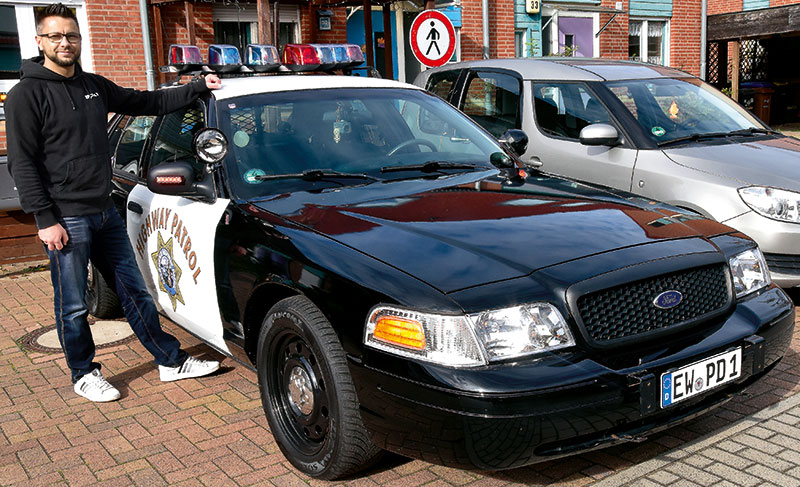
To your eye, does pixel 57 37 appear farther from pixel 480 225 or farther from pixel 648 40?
pixel 648 40

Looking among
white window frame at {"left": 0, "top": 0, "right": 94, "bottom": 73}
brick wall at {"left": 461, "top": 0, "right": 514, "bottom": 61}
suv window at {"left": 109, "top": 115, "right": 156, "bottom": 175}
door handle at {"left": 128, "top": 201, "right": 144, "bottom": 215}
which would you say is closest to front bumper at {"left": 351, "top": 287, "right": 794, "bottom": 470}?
door handle at {"left": 128, "top": 201, "right": 144, "bottom": 215}

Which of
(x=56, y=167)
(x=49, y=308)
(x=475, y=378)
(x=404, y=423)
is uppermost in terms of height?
(x=56, y=167)

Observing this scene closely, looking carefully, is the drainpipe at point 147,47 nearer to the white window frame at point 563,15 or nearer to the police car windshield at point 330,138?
the police car windshield at point 330,138

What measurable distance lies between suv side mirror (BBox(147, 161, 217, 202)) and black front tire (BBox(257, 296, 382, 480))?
0.87m

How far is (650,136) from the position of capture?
20.7 ft

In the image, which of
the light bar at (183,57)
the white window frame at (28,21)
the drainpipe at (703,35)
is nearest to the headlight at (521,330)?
the light bar at (183,57)

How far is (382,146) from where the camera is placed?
14.6 ft

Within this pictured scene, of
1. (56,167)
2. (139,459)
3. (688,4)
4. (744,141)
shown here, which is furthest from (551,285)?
(688,4)

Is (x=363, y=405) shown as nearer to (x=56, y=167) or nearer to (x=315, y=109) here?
(x=315, y=109)

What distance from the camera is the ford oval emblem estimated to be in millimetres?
3162

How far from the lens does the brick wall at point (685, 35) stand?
74.5 ft

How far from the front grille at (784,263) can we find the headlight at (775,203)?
0.75 ft

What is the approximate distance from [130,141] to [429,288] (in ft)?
10.9

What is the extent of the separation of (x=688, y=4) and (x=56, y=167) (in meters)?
21.8
